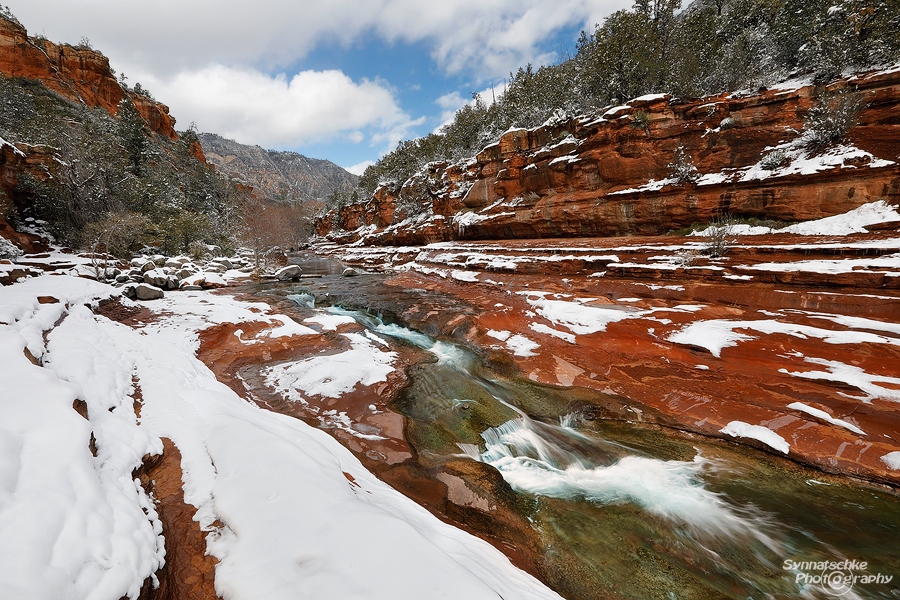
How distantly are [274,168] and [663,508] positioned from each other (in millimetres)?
198579

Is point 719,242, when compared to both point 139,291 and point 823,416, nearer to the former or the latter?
point 823,416

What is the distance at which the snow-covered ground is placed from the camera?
2.19 meters

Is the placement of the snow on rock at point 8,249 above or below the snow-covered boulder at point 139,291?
above

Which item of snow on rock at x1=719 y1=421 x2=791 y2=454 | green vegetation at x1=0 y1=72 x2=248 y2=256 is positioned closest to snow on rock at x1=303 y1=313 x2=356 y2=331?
snow on rock at x1=719 y1=421 x2=791 y2=454

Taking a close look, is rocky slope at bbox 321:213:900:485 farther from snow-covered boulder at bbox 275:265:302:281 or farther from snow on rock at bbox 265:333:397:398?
snow-covered boulder at bbox 275:265:302:281

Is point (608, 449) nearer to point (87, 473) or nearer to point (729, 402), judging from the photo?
point (729, 402)

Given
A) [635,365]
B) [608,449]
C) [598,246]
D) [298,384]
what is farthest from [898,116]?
[298,384]

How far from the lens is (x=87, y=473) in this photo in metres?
2.76

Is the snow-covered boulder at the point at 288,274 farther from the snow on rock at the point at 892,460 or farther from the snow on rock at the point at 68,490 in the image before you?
the snow on rock at the point at 892,460

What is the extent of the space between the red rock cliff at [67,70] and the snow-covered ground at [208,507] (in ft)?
209

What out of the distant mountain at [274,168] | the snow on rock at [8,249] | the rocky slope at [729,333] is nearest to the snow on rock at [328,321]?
the rocky slope at [729,333]

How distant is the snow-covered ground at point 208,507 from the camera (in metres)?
2.19

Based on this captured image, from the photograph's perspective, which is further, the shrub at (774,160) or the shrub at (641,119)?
the shrub at (641,119)

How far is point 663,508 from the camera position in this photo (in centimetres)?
432
